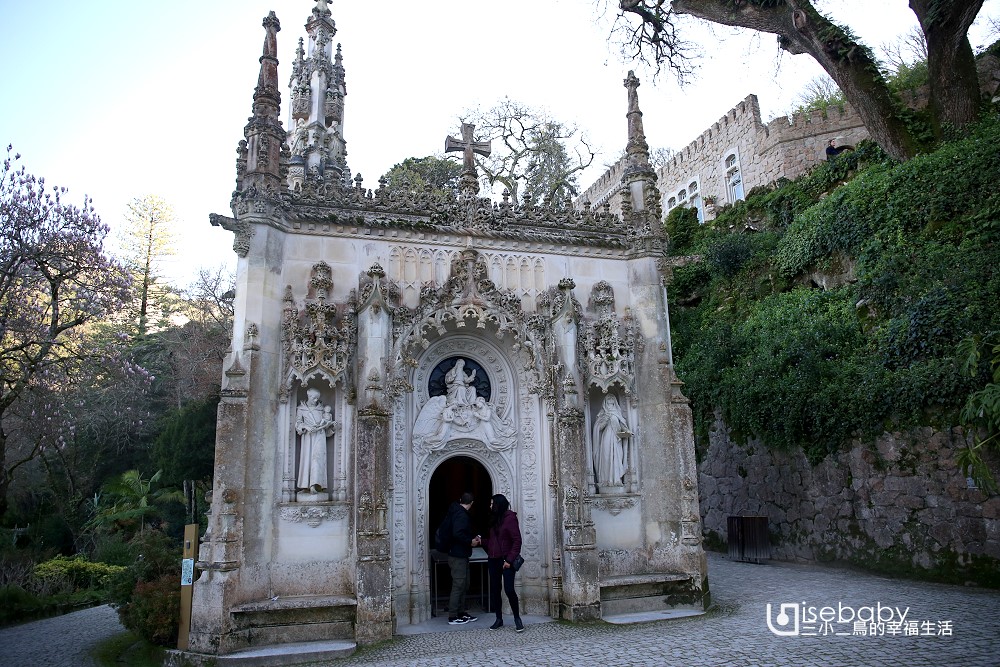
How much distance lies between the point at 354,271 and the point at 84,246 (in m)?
8.93

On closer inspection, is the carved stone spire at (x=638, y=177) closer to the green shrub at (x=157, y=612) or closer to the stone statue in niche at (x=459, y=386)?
the stone statue in niche at (x=459, y=386)

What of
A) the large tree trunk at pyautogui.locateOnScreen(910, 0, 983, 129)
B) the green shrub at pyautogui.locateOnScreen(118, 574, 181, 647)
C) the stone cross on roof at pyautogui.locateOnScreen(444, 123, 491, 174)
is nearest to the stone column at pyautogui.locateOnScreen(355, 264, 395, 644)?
the green shrub at pyautogui.locateOnScreen(118, 574, 181, 647)

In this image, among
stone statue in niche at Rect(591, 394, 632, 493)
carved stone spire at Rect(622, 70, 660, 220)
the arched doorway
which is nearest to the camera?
stone statue in niche at Rect(591, 394, 632, 493)

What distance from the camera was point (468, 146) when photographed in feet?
37.6

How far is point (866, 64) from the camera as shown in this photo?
15.9 meters

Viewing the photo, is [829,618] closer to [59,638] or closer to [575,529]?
[575,529]

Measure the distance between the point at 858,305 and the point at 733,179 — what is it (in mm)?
16837

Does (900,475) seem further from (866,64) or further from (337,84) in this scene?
(337,84)

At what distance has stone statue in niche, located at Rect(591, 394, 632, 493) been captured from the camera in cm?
1077

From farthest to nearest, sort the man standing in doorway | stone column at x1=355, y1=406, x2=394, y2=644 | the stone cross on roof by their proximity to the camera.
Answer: the stone cross on roof, the man standing in doorway, stone column at x1=355, y1=406, x2=394, y2=644

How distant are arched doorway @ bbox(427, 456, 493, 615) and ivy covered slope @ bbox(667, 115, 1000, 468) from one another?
726cm

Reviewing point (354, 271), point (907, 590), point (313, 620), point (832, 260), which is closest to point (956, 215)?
point (832, 260)

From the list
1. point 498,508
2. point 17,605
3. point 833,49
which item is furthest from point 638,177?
point 17,605

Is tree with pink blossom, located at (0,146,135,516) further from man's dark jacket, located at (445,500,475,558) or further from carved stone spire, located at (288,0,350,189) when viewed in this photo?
man's dark jacket, located at (445,500,475,558)
